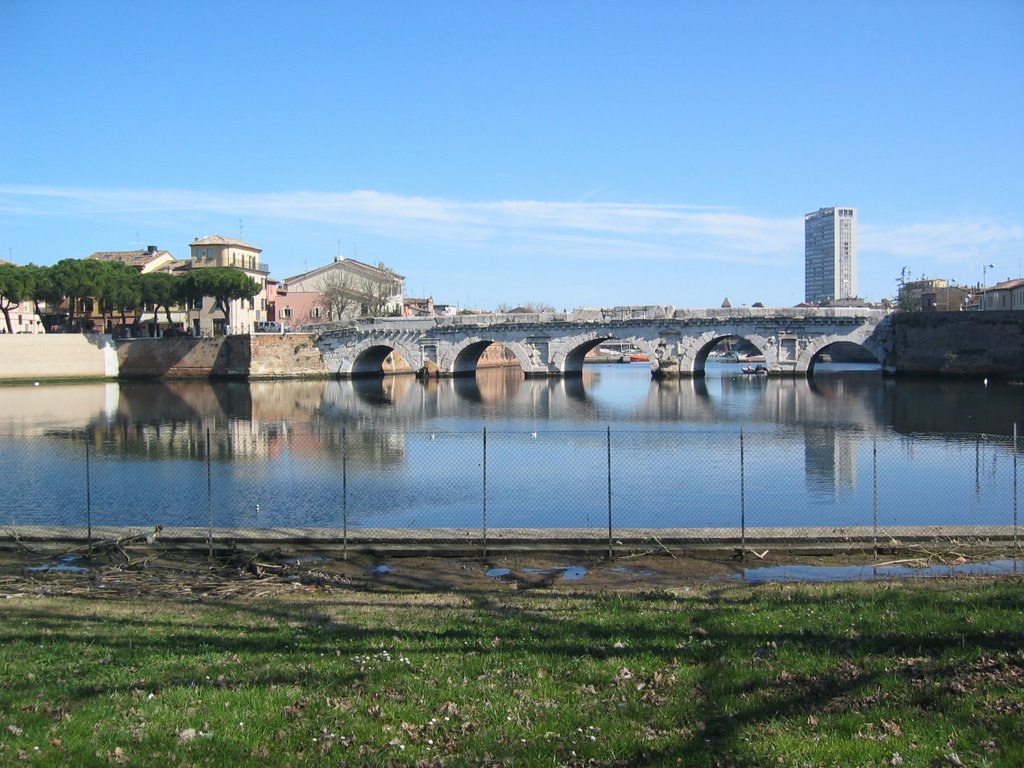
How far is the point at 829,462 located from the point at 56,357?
8546cm

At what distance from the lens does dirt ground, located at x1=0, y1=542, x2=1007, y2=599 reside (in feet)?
51.3

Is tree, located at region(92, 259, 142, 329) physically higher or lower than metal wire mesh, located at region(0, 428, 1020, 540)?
higher

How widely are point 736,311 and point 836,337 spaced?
878 cm

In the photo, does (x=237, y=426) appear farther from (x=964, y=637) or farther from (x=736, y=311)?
(x=736, y=311)

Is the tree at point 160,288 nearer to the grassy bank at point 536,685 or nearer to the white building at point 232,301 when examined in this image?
the white building at point 232,301

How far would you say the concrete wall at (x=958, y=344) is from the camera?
77.2m

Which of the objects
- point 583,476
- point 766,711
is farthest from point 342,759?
point 583,476

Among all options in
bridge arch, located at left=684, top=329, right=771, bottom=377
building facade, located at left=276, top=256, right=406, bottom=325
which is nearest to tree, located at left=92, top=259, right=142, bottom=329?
building facade, located at left=276, top=256, right=406, bottom=325

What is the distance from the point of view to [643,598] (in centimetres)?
1343

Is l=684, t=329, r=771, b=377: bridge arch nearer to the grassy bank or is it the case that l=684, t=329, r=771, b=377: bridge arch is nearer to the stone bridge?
the stone bridge

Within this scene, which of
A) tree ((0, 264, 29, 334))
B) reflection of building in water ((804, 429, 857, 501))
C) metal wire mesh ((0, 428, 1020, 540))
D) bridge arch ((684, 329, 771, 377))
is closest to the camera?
metal wire mesh ((0, 428, 1020, 540))

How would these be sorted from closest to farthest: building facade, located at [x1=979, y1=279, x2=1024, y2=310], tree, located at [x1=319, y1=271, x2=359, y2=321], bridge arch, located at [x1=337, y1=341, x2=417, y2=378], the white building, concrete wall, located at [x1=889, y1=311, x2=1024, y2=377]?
1. concrete wall, located at [x1=889, y1=311, x2=1024, y2=377]
2. bridge arch, located at [x1=337, y1=341, x2=417, y2=378]
3. building facade, located at [x1=979, y1=279, x2=1024, y2=310]
4. the white building
5. tree, located at [x1=319, y1=271, x2=359, y2=321]

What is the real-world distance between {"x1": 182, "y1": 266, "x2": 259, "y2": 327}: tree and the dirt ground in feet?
279

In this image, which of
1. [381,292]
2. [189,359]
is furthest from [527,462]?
[381,292]
